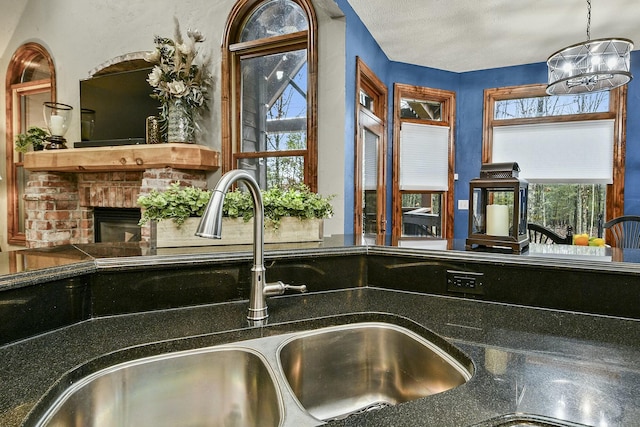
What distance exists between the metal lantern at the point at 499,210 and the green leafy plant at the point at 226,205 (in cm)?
60

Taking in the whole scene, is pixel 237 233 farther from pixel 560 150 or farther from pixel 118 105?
pixel 560 150

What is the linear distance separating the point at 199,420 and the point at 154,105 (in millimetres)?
3215

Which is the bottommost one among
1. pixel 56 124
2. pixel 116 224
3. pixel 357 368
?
pixel 357 368

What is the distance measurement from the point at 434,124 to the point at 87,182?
393 centimetres

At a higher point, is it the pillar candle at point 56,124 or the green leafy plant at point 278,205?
the pillar candle at point 56,124

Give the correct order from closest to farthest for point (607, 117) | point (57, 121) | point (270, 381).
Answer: point (270, 381)
point (57, 121)
point (607, 117)

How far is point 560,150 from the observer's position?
4297mm

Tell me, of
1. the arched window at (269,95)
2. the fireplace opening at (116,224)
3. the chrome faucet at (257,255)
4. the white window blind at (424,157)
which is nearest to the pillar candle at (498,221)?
the chrome faucet at (257,255)

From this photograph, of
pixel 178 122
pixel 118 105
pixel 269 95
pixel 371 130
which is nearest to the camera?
pixel 178 122

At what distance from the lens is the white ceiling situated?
2.93 metres

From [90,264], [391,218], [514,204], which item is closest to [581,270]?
[514,204]

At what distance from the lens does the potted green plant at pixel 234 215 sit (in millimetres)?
1307

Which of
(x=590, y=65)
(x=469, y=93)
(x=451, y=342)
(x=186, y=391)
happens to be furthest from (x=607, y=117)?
(x=186, y=391)

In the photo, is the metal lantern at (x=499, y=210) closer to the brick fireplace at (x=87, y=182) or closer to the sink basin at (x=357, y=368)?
the sink basin at (x=357, y=368)
